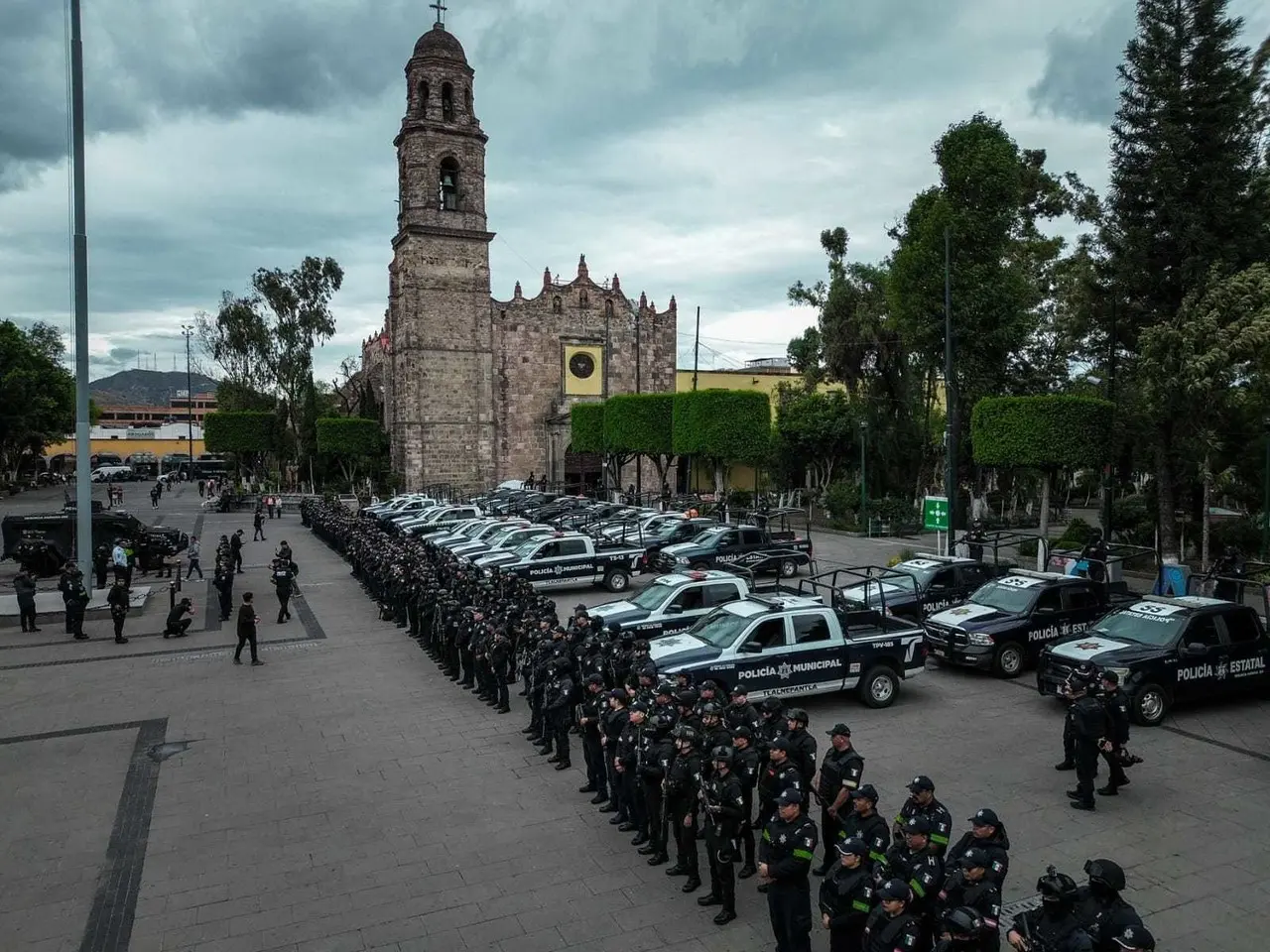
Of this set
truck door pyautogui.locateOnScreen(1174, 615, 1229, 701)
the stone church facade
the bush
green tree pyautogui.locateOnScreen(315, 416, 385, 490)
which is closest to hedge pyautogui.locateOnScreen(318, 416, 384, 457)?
green tree pyautogui.locateOnScreen(315, 416, 385, 490)

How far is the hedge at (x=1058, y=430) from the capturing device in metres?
25.2

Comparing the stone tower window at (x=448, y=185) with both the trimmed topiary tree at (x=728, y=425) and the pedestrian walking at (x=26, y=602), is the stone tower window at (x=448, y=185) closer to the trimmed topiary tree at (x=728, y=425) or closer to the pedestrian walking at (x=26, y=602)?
the trimmed topiary tree at (x=728, y=425)

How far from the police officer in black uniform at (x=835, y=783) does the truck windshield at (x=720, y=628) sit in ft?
13.5

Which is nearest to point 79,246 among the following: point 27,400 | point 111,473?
point 27,400

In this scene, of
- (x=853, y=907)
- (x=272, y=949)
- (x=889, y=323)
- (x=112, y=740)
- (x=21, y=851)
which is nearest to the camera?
(x=853, y=907)

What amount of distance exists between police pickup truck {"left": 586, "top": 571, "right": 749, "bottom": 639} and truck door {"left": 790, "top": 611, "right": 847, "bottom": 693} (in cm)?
231

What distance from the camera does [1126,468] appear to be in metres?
29.7

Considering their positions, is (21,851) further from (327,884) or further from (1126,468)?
(1126,468)

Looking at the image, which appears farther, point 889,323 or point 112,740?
point 889,323

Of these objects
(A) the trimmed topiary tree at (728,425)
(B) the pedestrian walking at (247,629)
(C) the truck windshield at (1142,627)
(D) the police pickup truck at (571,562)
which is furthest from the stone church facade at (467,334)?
(C) the truck windshield at (1142,627)

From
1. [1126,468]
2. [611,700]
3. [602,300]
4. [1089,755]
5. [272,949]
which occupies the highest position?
[602,300]

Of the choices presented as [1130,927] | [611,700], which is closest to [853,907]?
[1130,927]

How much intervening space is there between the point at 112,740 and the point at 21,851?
3289 mm

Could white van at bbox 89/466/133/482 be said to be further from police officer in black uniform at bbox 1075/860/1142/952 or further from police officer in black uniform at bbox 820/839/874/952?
police officer in black uniform at bbox 1075/860/1142/952
